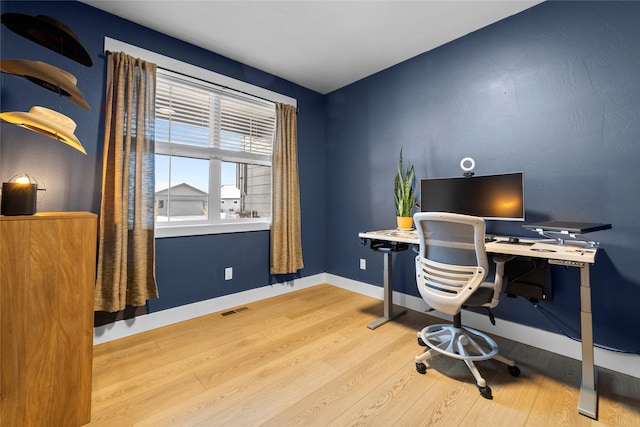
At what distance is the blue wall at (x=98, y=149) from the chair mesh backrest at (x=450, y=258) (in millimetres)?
1895

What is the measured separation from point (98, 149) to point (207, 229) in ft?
3.48

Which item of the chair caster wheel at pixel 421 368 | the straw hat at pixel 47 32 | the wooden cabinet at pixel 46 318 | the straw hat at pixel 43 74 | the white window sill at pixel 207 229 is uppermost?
the straw hat at pixel 47 32

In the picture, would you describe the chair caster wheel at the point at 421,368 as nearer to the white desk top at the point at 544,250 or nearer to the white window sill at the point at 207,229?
the white desk top at the point at 544,250

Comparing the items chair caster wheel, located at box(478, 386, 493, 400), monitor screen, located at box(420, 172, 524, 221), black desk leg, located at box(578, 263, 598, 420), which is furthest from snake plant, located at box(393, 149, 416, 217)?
chair caster wheel, located at box(478, 386, 493, 400)

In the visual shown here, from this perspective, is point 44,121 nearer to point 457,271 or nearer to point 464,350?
point 457,271

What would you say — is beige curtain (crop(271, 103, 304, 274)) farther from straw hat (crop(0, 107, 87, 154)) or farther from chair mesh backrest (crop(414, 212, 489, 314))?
straw hat (crop(0, 107, 87, 154))

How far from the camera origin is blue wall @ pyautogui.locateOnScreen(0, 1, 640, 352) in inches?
69.0

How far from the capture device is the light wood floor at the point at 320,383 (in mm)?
1375

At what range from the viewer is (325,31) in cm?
239

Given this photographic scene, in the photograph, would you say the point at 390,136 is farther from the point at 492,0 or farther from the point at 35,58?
the point at 35,58

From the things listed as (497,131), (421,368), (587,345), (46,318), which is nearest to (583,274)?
(587,345)

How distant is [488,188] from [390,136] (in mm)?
1234

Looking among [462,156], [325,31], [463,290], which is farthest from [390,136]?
[463,290]

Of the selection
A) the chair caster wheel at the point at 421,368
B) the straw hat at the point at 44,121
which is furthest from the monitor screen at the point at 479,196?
the straw hat at the point at 44,121
